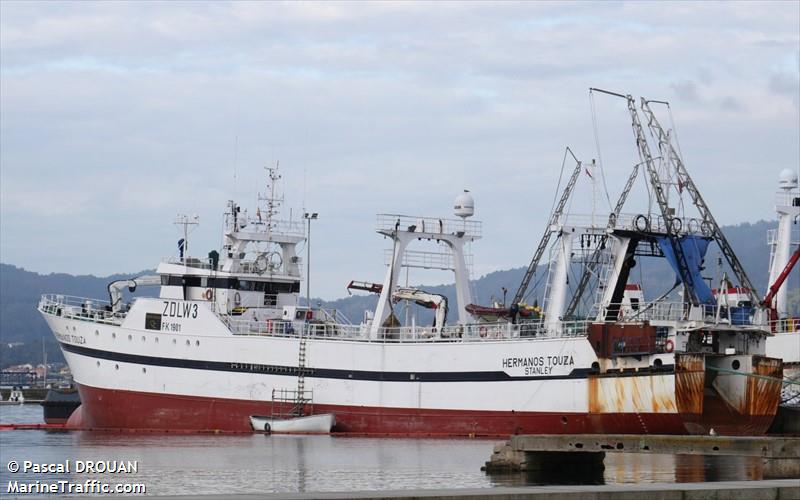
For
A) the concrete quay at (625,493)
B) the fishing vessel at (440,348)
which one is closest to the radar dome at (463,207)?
the fishing vessel at (440,348)

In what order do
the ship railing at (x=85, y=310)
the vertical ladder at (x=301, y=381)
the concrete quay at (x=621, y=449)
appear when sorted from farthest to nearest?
the ship railing at (x=85, y=310) → the vertical ladder at (x=301, y=381) → the concrete quay at (x=621, y=449)

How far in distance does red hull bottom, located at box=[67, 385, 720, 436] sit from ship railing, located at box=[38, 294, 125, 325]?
2.97 meters

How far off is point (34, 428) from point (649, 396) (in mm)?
32796

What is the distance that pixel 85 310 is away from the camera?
5506 cm

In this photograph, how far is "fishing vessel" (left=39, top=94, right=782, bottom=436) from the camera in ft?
141

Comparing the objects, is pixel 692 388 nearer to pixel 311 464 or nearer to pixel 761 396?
pixel 761 396

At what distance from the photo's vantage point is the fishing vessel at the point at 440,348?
4284cm

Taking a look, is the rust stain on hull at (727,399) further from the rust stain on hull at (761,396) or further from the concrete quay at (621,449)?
the concrete quay at (621,449)

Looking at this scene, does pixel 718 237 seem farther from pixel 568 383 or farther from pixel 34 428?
pixel 34 428

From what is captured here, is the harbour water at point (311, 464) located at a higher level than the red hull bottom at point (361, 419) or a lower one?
lower

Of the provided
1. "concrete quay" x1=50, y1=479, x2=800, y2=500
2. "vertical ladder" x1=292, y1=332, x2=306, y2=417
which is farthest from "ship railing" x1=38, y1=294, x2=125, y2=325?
"concrete quay" x1=50, y1=479, x2=800, y2=500

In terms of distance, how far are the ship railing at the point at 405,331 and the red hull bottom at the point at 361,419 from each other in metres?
2.74

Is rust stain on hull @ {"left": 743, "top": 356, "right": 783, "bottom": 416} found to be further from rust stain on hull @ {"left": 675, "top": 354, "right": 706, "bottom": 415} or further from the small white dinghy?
the small white dinghy

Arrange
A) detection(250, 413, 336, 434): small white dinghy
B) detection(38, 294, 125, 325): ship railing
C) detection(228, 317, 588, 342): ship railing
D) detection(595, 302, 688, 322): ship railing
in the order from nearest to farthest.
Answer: detection(595, 302, 688, 322): ship railing → detection(228, 317, 588, 342): ship railing → detection(250, 413, 336, 434): small white dinghy → detection(38, 294, 125, 325): ship railing
